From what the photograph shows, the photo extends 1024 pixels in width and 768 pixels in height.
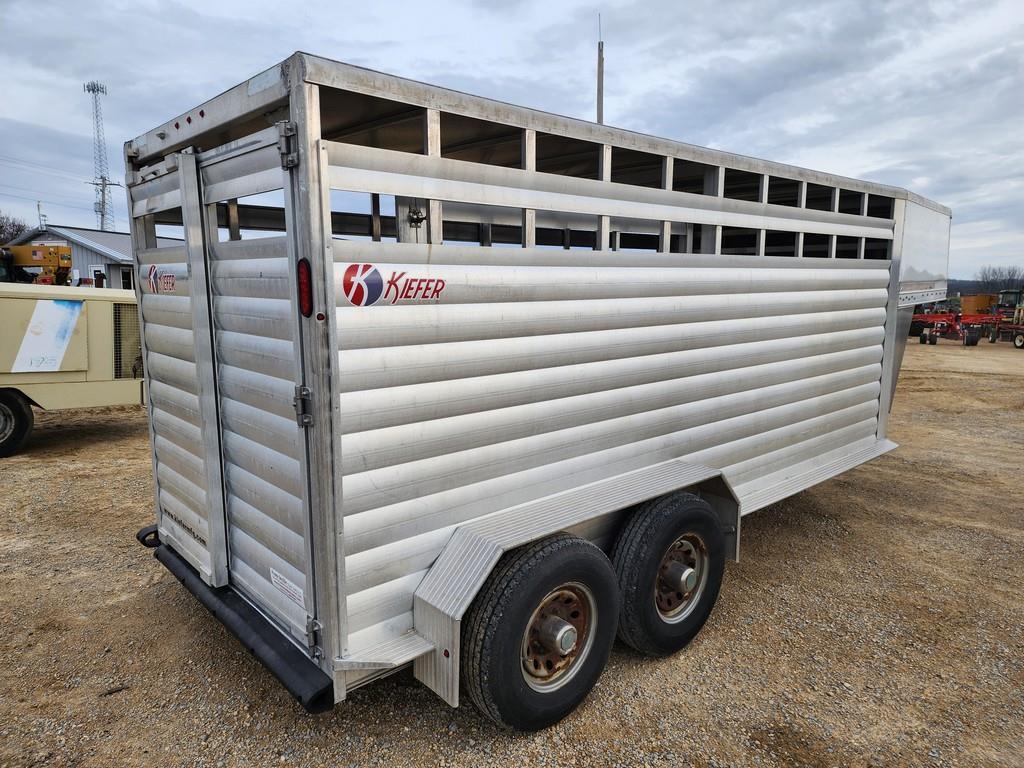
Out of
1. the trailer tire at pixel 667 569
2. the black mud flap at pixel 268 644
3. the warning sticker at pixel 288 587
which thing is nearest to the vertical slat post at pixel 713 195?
the trailer tire at pixel 667 569

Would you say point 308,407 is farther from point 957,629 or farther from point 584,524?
point 957,629

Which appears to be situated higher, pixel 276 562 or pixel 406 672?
pixel 276 562

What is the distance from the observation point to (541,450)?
3.19 meters

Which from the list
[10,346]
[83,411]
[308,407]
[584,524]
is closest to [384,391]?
[308,407]

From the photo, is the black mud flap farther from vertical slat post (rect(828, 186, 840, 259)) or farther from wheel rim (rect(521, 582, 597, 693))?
vertical slat post (rect(828, 186, 840, 259))

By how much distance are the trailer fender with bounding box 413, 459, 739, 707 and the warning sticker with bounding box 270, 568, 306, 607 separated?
501 mm

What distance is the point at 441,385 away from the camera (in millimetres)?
2742

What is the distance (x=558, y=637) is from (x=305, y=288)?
192 cm

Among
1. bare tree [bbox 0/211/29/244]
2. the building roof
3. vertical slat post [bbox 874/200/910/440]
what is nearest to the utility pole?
vertical slat post [bbox 874/200/910/440]

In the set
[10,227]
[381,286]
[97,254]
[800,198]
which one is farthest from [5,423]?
[10,227]

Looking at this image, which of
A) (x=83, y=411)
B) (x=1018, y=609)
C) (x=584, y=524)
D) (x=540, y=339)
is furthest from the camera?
(x=83, y=411)

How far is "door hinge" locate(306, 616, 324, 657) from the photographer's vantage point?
8.70ft

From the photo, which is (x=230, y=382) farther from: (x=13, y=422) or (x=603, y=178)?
(x=13, y=422)

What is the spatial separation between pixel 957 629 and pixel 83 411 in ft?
40.0
